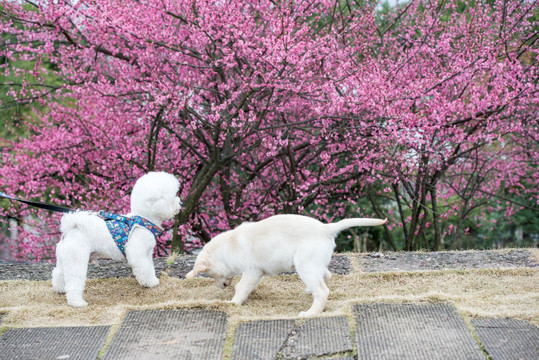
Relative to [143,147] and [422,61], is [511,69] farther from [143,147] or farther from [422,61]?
[143,147]

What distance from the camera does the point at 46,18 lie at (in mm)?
7543

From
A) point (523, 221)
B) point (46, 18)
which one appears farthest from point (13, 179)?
point (523, 221)

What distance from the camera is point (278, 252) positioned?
4.54m

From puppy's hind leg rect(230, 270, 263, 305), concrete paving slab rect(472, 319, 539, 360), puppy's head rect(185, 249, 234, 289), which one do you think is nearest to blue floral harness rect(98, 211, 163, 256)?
puppy's head rect(185, 249, 234, 289)

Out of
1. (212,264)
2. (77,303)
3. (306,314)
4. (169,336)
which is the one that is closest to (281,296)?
(212,264)

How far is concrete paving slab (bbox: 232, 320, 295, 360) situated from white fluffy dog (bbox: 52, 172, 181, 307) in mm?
1356

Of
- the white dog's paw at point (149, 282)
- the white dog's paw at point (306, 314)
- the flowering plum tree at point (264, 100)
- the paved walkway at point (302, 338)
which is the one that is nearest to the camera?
the paved walkway at point (302, 338)

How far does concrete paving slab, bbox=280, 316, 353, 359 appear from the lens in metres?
3.72

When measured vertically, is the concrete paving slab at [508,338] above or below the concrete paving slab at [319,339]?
above

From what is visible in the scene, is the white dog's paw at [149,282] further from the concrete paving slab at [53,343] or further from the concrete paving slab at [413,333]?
the concrete paving slab at [413,333]

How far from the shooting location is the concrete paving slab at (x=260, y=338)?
3.75 m

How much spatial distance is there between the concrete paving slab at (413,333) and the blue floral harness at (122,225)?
190 cm

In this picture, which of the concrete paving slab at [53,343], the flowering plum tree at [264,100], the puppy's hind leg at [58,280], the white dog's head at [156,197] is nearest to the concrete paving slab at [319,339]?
the concrete paving slab at [53,343]

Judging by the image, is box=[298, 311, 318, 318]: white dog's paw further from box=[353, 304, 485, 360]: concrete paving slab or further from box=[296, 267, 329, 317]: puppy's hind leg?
box=[353, 304, 485, 360]: concrete paving slab
